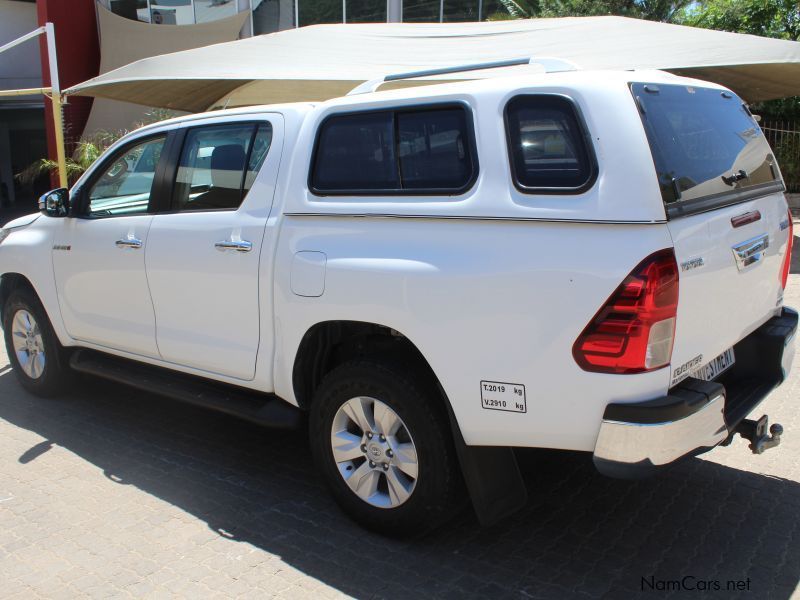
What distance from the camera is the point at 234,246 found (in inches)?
154

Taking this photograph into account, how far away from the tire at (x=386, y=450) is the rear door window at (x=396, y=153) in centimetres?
83

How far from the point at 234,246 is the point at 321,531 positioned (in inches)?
Answer: 58.9

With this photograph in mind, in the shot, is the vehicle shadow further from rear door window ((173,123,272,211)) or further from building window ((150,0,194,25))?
building window ((150,0,194,25))

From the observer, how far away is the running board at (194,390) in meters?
3.92

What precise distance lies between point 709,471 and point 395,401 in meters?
2.04

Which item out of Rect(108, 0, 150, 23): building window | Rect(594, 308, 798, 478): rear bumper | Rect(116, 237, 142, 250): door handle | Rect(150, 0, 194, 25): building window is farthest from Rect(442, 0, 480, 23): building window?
Rect(594, 308, 798, 478): rear bumper

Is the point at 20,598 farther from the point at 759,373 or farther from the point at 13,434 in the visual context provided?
the point at 759,373

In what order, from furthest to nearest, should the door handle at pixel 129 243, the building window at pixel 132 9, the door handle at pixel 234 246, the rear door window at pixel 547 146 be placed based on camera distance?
Answer: the building window at pixel 132 9, the door handle at pixel 129 243, the door handle at pixel 234 246, the rear door window at pixel 547 146

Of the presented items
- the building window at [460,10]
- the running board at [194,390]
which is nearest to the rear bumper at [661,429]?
the running board at [194,390]

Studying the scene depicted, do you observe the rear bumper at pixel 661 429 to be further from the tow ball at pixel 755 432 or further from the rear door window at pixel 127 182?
the rear door window at pixel 127 182

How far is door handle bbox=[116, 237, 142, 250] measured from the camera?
177 inches

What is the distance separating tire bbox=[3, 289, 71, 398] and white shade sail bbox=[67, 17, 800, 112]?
3037 mm
